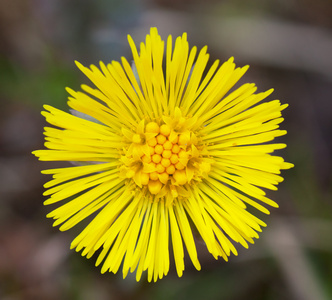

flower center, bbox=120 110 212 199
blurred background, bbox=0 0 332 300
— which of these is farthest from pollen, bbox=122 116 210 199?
blurred background, bbox=0 0 332 300

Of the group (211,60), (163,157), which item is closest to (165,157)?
(163,157)

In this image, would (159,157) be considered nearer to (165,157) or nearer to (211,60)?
(165,157)

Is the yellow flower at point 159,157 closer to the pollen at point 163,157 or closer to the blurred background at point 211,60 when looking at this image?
the pollen at point 163,157

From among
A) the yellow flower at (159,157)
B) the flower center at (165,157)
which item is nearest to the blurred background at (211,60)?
the yellow flower at (159,157)

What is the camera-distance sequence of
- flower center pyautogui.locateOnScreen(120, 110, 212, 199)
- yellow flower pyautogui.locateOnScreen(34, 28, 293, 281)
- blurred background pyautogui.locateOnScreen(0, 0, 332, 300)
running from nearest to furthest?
yellow flower pyautogui.locateOnScreen(34, 28, 293, 281), flower center pyautogui.locateOnScreen(120, 110, 212, 199), blurred background pyautogui.locateOnScreen(0, 0, 332, 300)

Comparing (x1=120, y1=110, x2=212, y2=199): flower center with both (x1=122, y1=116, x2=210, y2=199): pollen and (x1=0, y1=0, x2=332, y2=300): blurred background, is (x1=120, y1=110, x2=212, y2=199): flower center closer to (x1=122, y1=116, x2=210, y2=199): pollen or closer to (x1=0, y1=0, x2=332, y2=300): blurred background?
(x1=122, y1=116, x2=210, y2=199): pollen

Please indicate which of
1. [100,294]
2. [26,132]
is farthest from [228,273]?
[26,132]

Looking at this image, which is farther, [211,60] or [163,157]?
[211,60]
